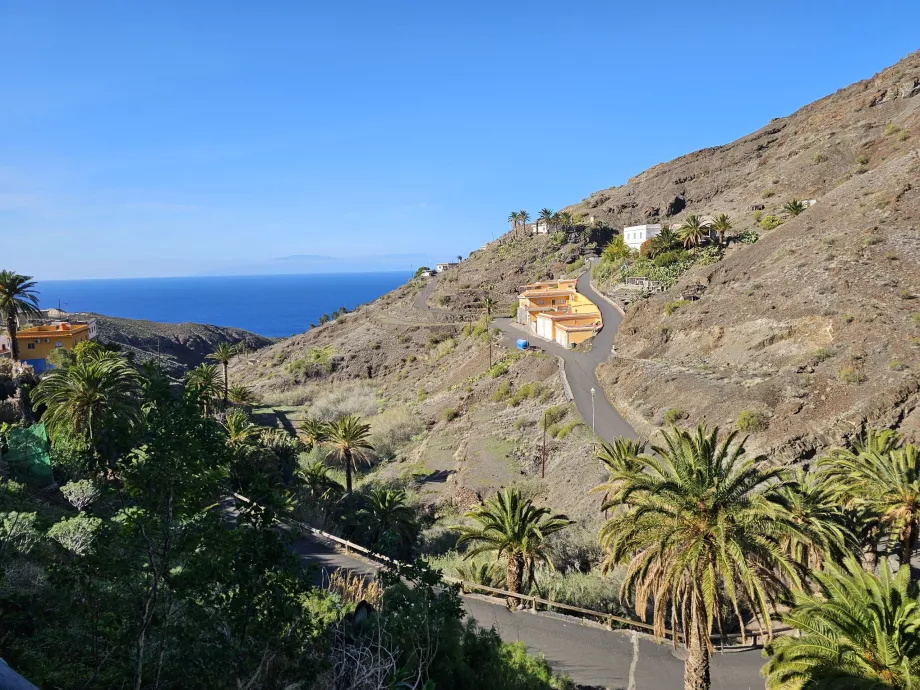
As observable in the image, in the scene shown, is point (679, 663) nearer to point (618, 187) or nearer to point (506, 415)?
point (506, 415)

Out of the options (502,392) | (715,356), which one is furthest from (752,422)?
(502,392)

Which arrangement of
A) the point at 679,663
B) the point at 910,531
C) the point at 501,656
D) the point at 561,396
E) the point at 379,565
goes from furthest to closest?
the point at 561,396, the point at 379,565, the point at 910,531, the point at 679,663, the point at 501,656

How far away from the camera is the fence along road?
47.7 feet

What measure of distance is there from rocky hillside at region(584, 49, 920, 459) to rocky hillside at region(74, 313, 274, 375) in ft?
339

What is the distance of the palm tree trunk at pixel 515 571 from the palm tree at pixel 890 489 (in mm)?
10738

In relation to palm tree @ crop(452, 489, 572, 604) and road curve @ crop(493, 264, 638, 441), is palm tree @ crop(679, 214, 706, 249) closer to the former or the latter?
road curve @ crop(493, 264, 638, 441)

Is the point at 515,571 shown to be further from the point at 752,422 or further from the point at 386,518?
the point at 752,422

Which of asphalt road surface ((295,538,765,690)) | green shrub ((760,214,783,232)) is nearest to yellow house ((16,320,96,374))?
asphalt road surface ((295,538,765,690))

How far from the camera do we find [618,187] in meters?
138

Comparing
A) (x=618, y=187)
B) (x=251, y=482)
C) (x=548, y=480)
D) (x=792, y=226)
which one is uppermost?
(x=618, y=187)

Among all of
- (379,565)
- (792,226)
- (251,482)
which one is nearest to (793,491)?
(379,565)

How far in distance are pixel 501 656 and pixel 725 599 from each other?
29.1 feet

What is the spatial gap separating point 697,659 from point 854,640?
12.7 feet

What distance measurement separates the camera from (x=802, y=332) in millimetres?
36219
